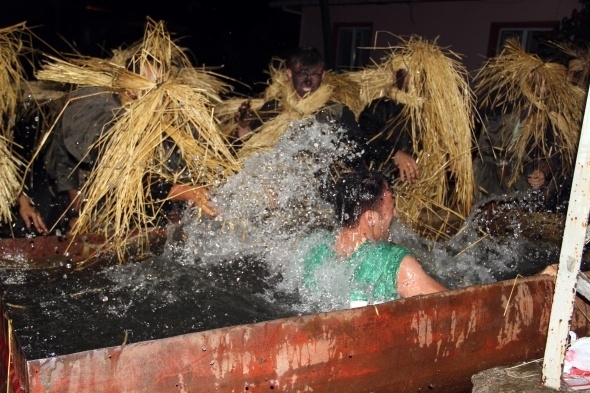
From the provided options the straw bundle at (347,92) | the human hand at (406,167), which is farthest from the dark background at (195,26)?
the human hand at (406,167)

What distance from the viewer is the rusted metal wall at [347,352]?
2.49m

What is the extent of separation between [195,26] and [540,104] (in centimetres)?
1022

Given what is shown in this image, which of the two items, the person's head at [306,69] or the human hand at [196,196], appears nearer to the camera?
the human hand at [196,196]

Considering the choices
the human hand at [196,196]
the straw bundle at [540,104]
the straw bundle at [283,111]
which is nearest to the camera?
the human hand at [196,196]

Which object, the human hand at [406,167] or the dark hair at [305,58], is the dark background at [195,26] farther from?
the human hand at [406,167]

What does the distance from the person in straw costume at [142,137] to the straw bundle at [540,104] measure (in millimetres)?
2770

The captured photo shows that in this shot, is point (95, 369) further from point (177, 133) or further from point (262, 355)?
point (177, 133)

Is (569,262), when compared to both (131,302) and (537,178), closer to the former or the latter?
(131,302)

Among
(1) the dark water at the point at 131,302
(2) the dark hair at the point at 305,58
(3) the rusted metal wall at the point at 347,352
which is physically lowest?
(1) the dark water at the point at 131,302

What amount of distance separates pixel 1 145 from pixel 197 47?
391 inches

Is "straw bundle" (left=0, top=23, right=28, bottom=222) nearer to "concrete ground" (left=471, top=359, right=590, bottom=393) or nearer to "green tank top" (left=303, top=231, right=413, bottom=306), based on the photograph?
"green tank top" (left=303, top=231, right=413, bottom=306)

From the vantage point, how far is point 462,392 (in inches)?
132

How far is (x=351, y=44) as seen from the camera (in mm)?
13062

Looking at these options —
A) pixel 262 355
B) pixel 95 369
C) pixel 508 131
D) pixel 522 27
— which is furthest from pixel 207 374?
pixel 522 27
